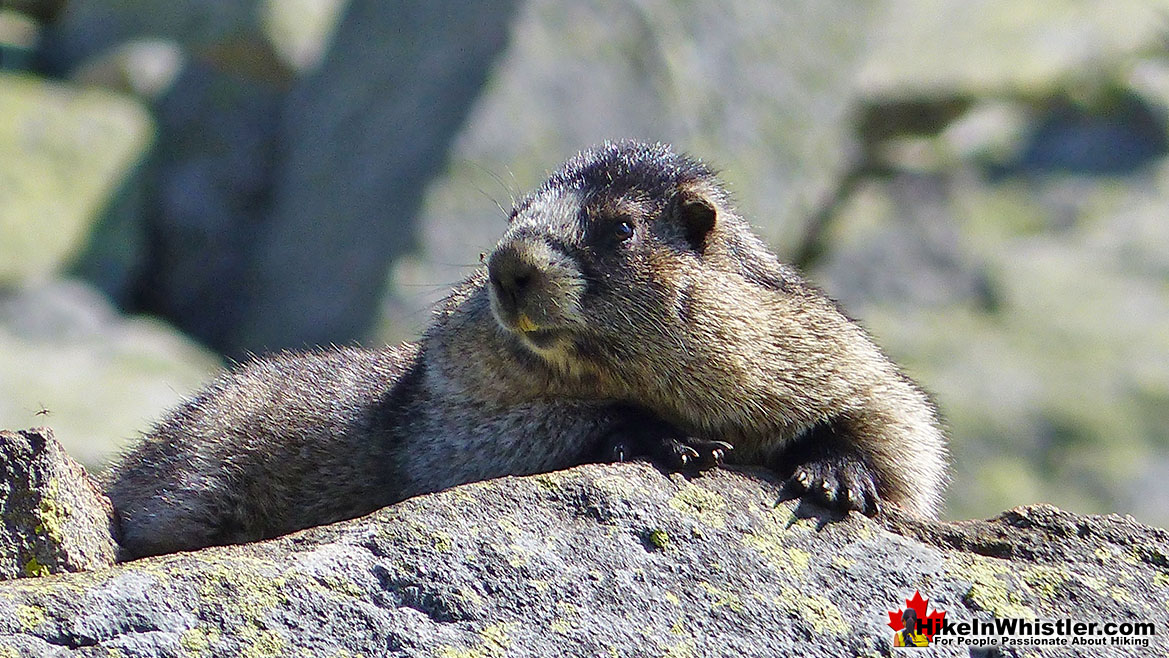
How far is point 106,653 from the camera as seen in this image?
4.50 m

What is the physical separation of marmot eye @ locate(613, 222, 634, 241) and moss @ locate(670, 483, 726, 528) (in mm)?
1314

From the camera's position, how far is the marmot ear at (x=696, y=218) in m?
6.71

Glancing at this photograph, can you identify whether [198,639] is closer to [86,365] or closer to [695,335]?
[695,335]

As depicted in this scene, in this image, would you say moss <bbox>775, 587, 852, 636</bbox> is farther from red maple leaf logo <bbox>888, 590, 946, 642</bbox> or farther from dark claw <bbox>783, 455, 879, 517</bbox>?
dark claw <bbox>783, 455, 879, 517</bbox>

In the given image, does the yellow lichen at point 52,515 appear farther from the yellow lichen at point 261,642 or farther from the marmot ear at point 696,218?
the marmot ear at point 696,218

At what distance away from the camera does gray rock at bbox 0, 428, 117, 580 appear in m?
5.51

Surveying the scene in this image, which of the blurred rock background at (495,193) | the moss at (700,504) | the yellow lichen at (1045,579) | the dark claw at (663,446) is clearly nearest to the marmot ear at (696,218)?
the dark claw at (663,446)

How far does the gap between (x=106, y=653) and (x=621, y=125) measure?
1190cm

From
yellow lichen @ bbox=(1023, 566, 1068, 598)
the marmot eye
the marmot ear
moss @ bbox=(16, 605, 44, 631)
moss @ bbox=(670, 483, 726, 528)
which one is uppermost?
the marmot ear

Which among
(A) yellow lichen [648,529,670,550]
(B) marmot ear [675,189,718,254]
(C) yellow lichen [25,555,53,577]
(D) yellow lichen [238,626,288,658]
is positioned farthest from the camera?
(B) marmot ear [675,189,718,254]

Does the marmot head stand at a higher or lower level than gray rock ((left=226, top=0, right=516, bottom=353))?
lower

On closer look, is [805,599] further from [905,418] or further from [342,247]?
[342,247]

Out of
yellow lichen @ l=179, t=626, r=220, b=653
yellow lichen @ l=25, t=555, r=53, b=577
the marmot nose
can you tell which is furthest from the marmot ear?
yellow lichen @ l=25, t=555, r=53, b=577

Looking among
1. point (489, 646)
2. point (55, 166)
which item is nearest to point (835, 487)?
point (489, 646)
